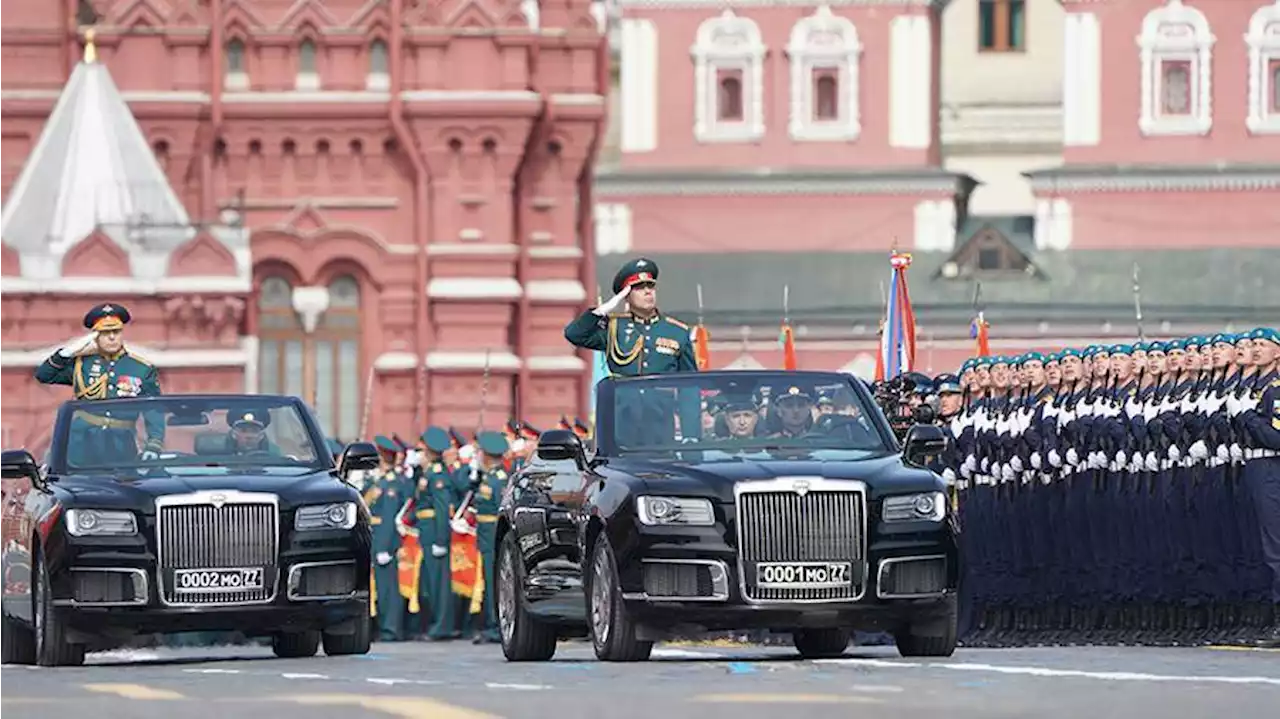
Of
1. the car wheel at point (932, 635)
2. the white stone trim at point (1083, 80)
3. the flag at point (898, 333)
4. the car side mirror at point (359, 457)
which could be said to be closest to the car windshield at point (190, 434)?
the car side mirror at point (359, 457)

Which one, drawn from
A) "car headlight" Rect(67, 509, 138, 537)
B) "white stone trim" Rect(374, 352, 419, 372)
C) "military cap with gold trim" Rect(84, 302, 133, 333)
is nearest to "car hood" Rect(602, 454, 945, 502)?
"car headlight" Rect(67, 509, 138, 537)

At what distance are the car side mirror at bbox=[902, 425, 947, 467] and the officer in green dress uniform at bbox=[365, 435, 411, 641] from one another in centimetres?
1451

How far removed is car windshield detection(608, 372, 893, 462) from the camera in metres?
18.3

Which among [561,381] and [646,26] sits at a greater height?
[646,26]

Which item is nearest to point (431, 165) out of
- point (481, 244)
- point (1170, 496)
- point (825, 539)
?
point (481, 244)

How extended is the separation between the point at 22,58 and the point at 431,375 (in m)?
7.31

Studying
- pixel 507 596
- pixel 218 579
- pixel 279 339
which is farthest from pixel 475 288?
pixel 218 579

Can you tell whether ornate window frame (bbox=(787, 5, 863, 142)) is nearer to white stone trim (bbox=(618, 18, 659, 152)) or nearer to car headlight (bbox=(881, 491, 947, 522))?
white stone trim (bbox=(618, 18, 659, 152))

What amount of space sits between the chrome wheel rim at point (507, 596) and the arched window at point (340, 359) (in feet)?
133

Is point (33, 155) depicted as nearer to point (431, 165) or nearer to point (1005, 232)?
point (431, 165)

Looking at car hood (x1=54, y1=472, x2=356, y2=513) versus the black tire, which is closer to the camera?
car hood (x1=54, y1=472, x2=356, y2=513)

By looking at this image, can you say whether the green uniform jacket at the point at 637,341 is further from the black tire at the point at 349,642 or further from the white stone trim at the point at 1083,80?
the white stone trim at the point at 1083,80

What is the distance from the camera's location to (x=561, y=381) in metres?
61.1

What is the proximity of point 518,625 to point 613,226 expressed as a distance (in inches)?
2327
